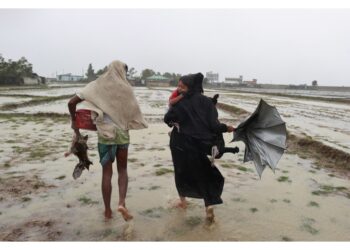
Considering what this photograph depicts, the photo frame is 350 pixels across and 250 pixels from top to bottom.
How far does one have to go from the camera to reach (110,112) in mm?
3861

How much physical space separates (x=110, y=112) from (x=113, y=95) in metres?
0.18

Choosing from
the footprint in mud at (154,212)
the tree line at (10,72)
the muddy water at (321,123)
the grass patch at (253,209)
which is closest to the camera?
the footprint in mud at (154,212)

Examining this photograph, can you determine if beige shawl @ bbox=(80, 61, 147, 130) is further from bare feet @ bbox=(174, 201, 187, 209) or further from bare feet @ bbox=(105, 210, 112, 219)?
bare feet @ bbox=(174, 201, 187, 209)

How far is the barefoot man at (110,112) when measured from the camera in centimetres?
380

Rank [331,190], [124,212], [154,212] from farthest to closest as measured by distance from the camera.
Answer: [331,190] → [154,212] → [124,212]

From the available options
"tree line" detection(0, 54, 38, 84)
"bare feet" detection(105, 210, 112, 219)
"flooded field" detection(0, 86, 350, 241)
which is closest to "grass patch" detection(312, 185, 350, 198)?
"flooded field" detection(0, 86, 350, 241)

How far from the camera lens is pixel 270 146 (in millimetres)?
4391

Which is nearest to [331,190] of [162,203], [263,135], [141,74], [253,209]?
[253,209]

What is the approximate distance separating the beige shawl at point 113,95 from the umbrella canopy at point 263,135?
1.31 meters

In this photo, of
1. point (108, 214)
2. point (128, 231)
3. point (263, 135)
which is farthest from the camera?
point (263, 135)

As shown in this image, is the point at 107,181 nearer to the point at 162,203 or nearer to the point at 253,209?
the point at 162,203

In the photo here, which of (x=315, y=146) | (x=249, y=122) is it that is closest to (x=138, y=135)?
(x=315, y=146)

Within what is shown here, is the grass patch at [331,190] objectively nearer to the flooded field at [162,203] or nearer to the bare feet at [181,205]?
the flooded field at [162,203]

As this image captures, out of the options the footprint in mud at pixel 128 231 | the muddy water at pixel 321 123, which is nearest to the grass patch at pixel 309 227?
the footprint in mud at pixel 128 231
